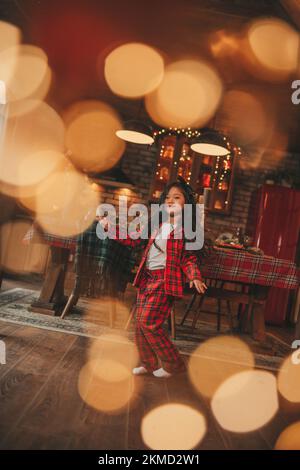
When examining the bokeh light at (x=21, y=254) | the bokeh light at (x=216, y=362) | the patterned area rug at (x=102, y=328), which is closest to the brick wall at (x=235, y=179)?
the bokeh light at (x=21, y=254)

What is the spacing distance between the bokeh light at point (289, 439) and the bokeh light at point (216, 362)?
1.58 ft

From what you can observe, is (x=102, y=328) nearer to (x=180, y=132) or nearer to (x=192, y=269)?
(x=192, y=269)

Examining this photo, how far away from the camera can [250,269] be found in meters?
3.67

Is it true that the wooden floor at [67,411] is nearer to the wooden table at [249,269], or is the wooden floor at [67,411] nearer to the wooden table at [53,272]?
the wooden table at [53,272]

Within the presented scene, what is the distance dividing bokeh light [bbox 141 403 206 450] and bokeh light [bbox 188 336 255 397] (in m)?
0.37

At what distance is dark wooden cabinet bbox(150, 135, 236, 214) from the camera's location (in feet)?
20.7

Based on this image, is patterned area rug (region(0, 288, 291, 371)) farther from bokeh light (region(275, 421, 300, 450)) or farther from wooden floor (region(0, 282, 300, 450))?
bokeh light (region(275, 421, 300, 450))

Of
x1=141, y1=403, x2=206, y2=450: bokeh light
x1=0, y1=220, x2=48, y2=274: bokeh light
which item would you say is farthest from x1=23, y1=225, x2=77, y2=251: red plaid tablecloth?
x1=0, y1=220, x2=48, y2=274: bokeh light

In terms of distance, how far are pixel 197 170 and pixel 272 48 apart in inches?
99.1

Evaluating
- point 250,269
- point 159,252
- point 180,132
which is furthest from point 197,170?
point 159,252

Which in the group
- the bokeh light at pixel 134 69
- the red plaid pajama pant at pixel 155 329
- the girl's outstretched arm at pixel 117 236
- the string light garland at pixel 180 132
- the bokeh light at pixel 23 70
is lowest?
the red plaid pajama pant at pixel 155 329

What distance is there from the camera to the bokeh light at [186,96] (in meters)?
4.96

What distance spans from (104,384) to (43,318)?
1543 millimetres
